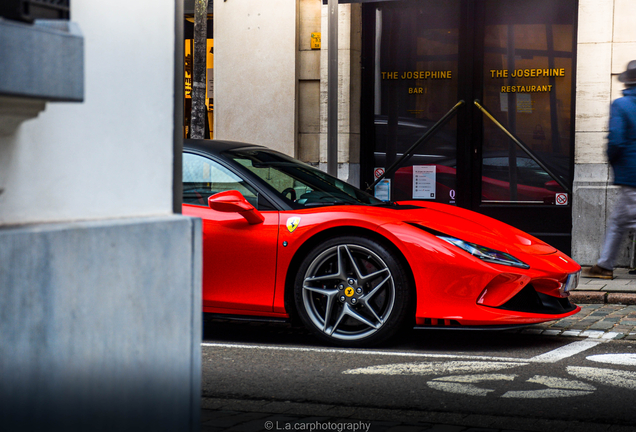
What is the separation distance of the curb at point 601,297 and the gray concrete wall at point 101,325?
17.4 ft

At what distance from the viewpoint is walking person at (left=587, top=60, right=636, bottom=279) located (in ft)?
25.4

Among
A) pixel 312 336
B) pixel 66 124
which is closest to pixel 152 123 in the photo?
pixel 66 124

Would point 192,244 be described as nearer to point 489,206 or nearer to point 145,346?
point 145,346

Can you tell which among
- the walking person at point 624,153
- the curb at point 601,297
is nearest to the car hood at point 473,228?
the curb at point 601,297

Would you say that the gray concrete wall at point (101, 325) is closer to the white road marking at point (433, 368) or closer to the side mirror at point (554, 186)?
the white road marking at point (433, 368)

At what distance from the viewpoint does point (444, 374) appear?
15.2ft

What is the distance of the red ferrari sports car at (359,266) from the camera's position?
5145 millimetres

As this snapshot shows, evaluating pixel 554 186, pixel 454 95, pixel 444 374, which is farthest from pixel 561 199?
pixel 444 374

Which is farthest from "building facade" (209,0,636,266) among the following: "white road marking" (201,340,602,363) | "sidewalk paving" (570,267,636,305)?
"white road marking" (201,340,602,363)

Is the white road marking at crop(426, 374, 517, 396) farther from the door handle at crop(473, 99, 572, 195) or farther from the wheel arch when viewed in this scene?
the door handle at crop(473, 99, 572, 195)

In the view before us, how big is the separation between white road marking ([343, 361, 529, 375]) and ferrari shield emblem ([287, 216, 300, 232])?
1116 mm

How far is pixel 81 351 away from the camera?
2418 millimetres

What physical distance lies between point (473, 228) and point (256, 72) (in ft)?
21.3

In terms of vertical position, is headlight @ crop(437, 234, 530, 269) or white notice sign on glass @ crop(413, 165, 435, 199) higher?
white notice sign on glass @ crop(413, 165, 435, 199)
